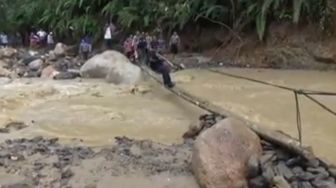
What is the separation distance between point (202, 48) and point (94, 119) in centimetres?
874

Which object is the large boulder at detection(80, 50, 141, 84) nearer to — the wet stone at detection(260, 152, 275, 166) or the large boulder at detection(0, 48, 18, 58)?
the large boulder at detection(0, 48, 18, 58)

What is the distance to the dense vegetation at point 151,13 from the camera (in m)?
16.0

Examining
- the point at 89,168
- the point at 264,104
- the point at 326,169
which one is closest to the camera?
the point at 326,169

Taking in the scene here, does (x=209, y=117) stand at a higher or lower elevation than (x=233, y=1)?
lower

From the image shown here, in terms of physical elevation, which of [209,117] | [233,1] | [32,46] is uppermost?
[233,1]

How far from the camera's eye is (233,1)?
17.5 m

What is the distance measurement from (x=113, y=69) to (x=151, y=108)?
4010 mm

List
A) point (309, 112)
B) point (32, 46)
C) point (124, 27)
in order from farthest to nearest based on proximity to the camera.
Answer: point (32, 46) → point (124, 27) → point (309, 112)

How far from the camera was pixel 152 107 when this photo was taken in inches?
436

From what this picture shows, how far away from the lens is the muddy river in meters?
8.95

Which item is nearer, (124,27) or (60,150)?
(60,150)

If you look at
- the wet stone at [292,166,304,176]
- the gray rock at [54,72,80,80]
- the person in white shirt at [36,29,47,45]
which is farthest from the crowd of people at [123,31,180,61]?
the wet stone at [292,166,304,176]

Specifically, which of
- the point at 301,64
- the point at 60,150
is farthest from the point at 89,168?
the point at 301,64

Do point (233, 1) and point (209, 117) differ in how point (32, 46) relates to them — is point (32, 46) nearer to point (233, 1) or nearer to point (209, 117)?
point (233, 1)
